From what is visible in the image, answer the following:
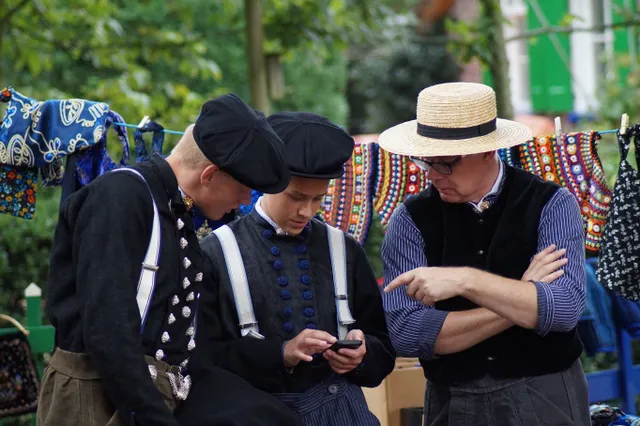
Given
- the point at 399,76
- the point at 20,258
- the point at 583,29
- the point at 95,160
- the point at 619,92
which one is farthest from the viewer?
the point at 399,76

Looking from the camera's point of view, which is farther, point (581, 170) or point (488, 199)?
point (581, 170)

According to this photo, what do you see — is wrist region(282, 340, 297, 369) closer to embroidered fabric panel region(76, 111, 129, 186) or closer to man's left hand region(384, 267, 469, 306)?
man's left hand region(384, 267, 469, 306)

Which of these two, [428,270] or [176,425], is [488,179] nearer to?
[428,270]

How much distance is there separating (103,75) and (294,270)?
1092 centimetres

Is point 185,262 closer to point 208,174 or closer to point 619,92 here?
point 208,174

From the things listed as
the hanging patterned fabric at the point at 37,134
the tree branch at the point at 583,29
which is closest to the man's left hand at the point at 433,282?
the hanging patterned fabric at the point at 37,134

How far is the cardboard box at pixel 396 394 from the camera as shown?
4.14 m

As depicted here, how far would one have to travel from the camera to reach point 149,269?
8.10 feet

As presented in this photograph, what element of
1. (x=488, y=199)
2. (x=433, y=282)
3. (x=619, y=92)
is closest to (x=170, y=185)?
(x=433, y=282)

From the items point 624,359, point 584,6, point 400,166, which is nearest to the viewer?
point 400,166

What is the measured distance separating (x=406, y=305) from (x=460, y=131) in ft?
1.94

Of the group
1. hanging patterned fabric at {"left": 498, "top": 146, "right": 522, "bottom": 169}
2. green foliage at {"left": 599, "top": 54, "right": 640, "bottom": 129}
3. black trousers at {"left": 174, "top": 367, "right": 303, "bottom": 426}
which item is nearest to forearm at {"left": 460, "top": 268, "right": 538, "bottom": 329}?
black trousers at {"left": 174, "top": 367, "right": 303, "bottom": 426}

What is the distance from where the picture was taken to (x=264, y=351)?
3.00 metres

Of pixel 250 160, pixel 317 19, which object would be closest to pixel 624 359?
pixel 250 160
